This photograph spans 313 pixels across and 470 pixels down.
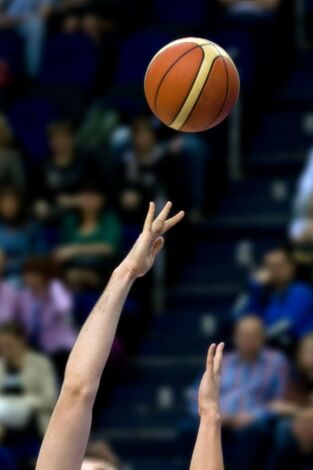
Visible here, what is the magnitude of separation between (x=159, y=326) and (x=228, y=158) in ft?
6.40

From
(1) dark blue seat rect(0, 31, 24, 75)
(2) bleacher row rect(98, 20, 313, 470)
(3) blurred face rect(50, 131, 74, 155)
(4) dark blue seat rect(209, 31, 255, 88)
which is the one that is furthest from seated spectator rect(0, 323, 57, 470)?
(1) dark blue seat rect(0, 31, 24, 75)

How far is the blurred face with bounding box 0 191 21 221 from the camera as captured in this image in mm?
12695

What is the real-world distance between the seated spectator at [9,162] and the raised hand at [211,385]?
28.4ft

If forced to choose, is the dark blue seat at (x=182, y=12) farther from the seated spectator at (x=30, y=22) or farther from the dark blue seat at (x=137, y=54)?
the seated spectator at (x=30, y=22)

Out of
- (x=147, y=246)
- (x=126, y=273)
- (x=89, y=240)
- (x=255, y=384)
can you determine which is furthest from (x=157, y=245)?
(x=89, y=240)

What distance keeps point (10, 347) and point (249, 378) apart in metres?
1.79

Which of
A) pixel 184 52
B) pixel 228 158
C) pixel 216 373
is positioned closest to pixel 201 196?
pixel 228 158

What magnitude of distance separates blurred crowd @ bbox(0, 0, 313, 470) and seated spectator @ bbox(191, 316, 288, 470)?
1cm

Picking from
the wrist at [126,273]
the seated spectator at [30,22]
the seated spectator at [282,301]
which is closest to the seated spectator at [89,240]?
the seated spectator at [282,301]

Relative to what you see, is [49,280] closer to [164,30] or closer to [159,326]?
[159,326]

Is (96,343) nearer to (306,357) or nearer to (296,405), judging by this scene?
(306,357)

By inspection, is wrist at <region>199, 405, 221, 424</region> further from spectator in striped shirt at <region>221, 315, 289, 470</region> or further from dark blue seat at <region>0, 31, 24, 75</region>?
dark blue seat at <region>0, 31, 24, 75</region>

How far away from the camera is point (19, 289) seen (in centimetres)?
1214

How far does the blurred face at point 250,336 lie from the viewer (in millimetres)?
10609
